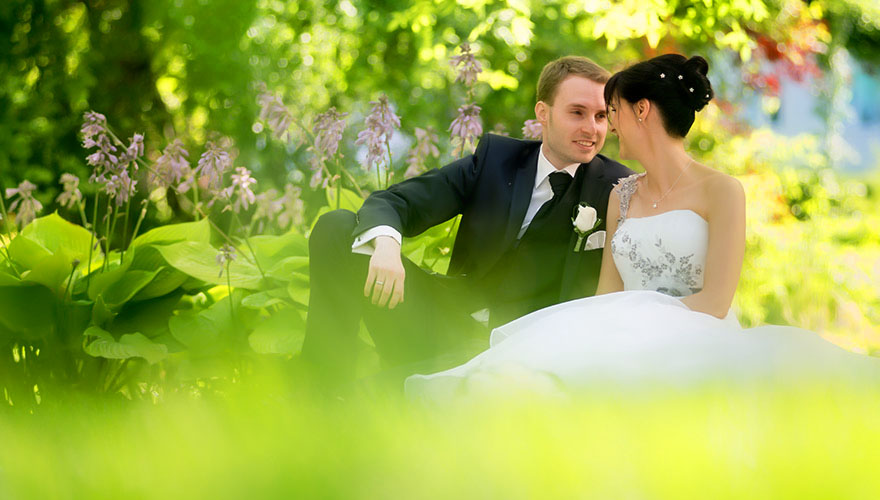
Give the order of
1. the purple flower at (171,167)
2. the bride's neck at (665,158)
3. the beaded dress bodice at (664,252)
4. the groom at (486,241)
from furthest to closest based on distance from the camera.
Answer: the purple flower at (171,167) → the groom at (486,241) → the bride's neck at (665,158) → the beaded dress bodice at (664,252)

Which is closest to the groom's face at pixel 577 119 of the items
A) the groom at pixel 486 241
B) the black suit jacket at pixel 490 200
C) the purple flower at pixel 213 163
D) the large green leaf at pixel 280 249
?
the groom at pixel 486 241

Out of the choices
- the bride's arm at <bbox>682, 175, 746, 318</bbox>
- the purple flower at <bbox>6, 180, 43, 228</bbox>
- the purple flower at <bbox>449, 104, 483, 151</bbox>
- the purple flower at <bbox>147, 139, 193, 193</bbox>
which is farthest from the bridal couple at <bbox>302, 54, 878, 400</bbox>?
the purple flower at <bbox>6, 180, 43, 228</bbox>

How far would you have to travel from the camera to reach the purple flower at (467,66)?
3381mm

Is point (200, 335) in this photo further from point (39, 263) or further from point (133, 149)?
point (133, 149)

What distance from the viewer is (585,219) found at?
2.87 meters

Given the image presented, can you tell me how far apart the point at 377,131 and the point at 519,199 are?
0.72m

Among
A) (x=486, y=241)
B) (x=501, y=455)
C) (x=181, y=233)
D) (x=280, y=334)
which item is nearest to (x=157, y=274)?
(x=181, y=233)

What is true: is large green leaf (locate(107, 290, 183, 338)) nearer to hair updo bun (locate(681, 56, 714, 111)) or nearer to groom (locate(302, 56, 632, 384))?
groom (locate(302, 56, 632, 384))

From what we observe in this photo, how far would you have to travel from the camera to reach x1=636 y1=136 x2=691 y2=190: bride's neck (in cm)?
271

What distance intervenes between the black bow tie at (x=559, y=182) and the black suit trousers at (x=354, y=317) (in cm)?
56

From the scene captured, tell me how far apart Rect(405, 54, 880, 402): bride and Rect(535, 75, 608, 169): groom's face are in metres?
0.15

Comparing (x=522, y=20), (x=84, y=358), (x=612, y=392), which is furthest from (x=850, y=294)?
(x=612, y=392)

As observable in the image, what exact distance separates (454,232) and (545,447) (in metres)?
2.85

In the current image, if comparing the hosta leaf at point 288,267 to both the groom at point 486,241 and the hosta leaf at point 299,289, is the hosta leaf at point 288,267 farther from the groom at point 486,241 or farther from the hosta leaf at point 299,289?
the groom at point 486,241
